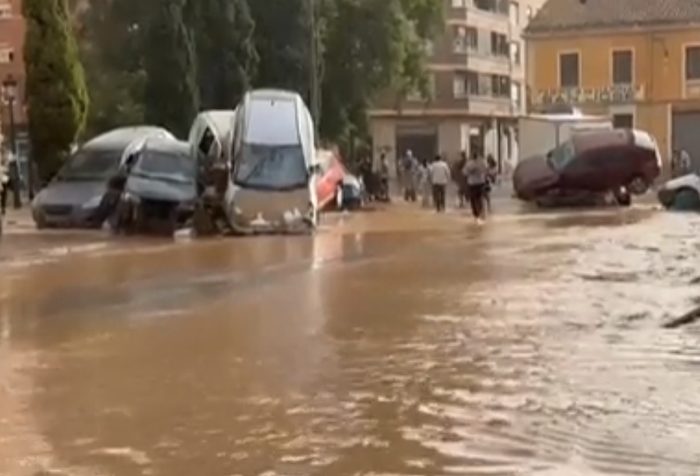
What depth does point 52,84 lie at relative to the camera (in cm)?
4481

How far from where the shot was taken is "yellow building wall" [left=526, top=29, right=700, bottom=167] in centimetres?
6925

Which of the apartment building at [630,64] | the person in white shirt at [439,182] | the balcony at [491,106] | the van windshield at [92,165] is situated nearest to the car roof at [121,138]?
the van windshield at [92,165]

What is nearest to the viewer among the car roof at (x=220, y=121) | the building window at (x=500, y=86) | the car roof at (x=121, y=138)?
the car roof at (x=121, y=138)

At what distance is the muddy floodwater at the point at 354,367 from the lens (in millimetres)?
9180

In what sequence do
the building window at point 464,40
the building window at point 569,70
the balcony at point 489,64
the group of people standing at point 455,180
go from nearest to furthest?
the group of people standing at point 455,180 < the building window at point 569,70 < the building window at point 464,40 < the balcony at point 489,64

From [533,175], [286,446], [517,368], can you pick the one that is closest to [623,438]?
[286,446]

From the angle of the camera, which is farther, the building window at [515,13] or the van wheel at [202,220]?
the building window at [515,13]

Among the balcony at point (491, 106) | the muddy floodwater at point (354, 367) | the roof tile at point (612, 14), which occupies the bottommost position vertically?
the muddy floodwater at point (354, 367)

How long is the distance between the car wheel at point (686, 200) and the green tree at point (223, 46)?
12350 mm

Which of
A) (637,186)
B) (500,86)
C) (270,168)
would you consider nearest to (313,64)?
(637,186)

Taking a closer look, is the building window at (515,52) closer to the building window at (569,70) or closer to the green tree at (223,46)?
the building window at (569,70)

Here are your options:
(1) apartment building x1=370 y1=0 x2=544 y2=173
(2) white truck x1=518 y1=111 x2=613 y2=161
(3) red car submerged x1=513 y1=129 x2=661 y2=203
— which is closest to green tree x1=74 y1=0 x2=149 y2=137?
(3) red car submerged x1=513 y1=129 x2=661 y2=203

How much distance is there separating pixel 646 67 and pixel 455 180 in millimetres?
20612

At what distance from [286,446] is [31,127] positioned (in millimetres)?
37207
